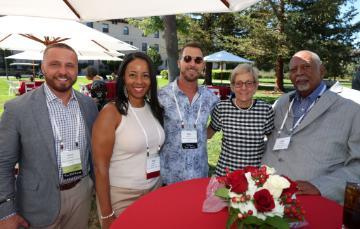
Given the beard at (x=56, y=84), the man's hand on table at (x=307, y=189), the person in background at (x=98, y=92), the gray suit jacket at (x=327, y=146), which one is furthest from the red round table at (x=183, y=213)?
the person in background at (x=98, y=92)

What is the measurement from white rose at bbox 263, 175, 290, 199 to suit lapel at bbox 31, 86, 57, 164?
1690mm

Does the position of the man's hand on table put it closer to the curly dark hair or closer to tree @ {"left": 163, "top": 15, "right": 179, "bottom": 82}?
the curly dark hair

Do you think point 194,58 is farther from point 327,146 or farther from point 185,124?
point 327,146

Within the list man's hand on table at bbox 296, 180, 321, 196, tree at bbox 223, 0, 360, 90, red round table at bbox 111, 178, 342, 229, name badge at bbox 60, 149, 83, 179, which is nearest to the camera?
red round table at bbox 111, 178, 342, 229

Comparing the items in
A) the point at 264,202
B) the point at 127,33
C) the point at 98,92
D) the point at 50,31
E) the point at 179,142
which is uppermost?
the point at 127,33

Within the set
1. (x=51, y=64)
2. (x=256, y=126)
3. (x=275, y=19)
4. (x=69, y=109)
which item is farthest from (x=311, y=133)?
(x=275, y=19)

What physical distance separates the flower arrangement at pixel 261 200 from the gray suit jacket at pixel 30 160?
150 cm

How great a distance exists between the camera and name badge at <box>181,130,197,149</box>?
3137 mm

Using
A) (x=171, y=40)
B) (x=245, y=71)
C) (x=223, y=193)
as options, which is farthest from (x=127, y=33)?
(x=223, y=193)

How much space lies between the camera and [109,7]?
3172mm

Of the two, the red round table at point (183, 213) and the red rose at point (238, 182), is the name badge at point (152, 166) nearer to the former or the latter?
the red round table at point (183, 213)

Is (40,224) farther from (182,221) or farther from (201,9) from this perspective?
(201,9)

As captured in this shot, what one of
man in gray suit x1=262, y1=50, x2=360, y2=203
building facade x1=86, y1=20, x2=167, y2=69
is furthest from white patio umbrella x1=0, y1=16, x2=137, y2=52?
building facade x1=86, y1=20, x2=167, y2=69

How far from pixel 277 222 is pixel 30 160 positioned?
1873 millimetres
